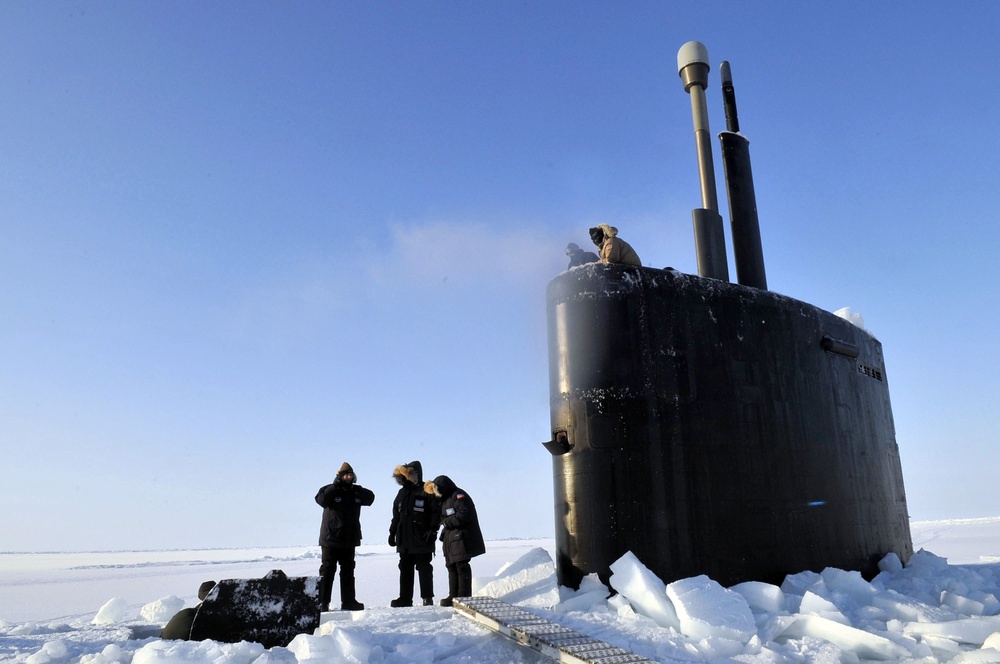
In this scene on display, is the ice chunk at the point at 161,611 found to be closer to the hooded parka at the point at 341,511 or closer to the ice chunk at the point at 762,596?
the hooded parka at the point at 341,511

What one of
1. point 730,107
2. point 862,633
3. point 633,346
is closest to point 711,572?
point 862,633

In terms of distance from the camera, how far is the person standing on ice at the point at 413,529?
25.0 feet

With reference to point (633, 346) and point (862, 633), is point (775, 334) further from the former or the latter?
point (862, 633)

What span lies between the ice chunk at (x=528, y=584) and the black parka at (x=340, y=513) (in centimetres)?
150

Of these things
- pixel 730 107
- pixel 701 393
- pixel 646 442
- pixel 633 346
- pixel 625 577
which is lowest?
pixel 625 577

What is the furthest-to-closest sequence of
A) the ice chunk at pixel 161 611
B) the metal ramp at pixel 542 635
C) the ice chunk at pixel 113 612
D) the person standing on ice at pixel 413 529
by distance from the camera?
the person standing on ice at pixel 413 529 < the ice chunk at pixel 113 612 < the ice chunk at pixel 161 611 < the metal ramp at pixel 542 635

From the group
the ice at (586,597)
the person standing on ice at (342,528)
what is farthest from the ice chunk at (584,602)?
the person standing on ice at (342,528)

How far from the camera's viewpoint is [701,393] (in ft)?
22.3

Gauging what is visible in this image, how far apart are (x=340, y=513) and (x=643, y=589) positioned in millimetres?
3300

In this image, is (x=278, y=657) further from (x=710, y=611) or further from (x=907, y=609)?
(x=907, y=609)

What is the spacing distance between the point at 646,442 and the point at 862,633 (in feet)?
7.19

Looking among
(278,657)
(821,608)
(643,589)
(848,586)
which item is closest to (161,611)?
(278,657)

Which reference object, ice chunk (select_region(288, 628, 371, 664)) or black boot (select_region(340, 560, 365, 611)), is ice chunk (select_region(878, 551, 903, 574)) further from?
ice chunk (select_region(288, 628, 371, 664))

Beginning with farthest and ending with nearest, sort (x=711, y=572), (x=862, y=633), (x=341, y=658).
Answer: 1. (x=711, y=572)
2. (x=862, y=633)
3. (x=341, y=658)
